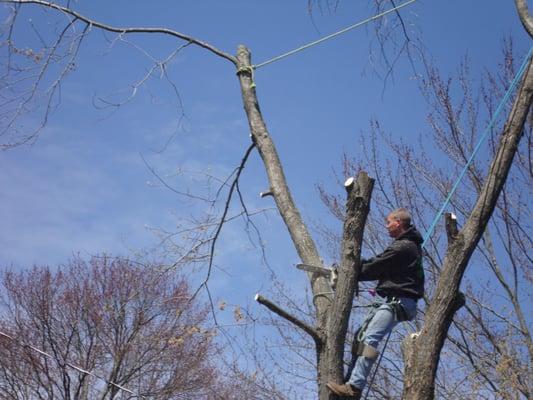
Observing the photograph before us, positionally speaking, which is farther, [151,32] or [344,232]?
[151,32]

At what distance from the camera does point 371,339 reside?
395 centimetres

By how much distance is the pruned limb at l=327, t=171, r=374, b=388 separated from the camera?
12.0 feet

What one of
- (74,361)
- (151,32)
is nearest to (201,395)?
(74,361)

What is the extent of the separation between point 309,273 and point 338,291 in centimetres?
50

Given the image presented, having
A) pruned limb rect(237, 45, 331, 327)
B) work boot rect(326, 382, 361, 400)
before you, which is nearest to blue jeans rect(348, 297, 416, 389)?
work boot rect(326, 382, 361, 400)

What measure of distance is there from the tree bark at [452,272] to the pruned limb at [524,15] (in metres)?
0.51

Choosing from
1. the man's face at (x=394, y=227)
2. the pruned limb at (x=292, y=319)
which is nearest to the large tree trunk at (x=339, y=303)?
the pruned limb at (x=292, y=319)

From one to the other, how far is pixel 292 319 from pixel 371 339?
52 centimetres

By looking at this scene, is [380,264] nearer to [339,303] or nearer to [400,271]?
[400,271]

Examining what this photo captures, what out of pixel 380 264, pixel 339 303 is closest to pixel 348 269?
pixel 339 303

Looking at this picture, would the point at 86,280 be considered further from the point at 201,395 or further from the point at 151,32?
the point at 151,32

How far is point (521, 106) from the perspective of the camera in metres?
3.93

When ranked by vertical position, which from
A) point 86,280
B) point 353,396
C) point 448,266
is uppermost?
point 86,280

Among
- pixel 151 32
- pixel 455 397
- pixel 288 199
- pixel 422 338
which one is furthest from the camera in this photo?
pixel 455 397
